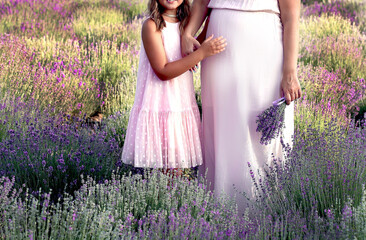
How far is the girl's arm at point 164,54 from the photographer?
10.8ft

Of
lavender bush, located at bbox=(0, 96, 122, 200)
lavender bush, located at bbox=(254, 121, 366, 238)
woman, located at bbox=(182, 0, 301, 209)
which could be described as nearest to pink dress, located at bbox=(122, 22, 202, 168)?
woman, located at bbox=(182, 0, 301, 209)

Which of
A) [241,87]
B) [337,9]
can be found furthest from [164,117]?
[337,9]

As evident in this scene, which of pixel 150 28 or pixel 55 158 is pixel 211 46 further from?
pixel 55 158

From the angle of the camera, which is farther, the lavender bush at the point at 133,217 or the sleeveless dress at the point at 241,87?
the sleeveless dress at the point at 241,87

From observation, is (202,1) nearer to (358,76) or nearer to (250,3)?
(250,3)

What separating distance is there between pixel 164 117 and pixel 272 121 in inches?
25.1

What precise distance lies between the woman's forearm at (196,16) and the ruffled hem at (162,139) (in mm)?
477

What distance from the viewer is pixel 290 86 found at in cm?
331

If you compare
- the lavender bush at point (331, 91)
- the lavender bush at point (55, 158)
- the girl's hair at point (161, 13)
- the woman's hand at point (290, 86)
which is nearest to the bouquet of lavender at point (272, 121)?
the woman's hand at point (290, 86)

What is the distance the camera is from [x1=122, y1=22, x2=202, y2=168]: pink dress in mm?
3436

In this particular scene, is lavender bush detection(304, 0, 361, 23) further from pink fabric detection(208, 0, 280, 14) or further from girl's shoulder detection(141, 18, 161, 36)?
girl's shoulder detection(141, 18, 161, 36)

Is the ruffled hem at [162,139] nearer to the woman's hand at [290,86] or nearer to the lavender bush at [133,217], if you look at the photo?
the lavender bush at [133,217]

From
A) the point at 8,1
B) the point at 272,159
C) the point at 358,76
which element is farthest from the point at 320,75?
the point at 8,1

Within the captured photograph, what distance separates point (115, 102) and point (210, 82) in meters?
2.29
